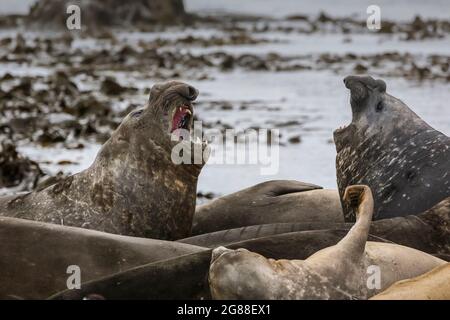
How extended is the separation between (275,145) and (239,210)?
170 inches

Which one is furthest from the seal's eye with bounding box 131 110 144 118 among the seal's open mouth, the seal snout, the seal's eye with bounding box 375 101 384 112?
the seal snout

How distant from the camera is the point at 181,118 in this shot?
5109 mm

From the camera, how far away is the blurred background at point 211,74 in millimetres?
9156

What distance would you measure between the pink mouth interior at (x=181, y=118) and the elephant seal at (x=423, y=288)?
1.80 meters

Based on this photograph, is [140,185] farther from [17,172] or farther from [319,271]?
[17,172]

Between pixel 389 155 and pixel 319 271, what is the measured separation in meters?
1.93

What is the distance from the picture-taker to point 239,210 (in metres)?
5.49

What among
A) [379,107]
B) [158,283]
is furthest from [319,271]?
[379,107]

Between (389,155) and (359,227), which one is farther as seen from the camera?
(389,155)

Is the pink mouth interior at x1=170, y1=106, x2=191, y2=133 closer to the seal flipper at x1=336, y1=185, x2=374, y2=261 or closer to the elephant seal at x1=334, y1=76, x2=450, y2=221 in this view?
the elephant seal at x1=334, y1=76, x2=450, y2=221

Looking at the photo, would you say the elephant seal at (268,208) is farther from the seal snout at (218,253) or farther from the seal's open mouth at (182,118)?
the seal snout at (218,253)

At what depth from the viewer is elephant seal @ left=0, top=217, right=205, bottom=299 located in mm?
3896

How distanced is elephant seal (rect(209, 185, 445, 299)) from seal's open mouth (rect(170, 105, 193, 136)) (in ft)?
4.72
